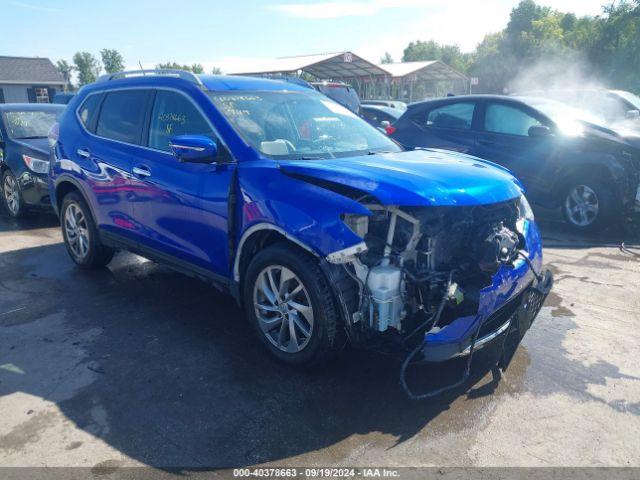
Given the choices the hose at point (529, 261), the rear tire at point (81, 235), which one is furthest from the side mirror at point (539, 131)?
the rear tire at point (81, 235)

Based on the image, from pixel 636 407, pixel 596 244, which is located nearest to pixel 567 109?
pixel 596 244

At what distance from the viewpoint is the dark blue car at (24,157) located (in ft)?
25.0

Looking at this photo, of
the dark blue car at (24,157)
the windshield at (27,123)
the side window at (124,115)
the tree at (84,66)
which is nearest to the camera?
the side window at (124,115)

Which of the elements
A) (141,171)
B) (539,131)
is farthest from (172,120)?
(539,131)

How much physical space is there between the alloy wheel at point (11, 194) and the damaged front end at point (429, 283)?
6758mm

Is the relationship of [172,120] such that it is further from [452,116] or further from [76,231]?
[452,116]

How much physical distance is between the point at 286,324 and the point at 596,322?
268 centimetres

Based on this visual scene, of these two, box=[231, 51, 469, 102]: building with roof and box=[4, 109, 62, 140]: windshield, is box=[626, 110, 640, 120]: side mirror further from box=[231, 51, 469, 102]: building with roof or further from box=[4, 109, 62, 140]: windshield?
box=[231, 51, 469, 102]: building with roof

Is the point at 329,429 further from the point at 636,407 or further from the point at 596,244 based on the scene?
the point at 596,244

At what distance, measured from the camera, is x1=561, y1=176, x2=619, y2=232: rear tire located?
6.85 meters

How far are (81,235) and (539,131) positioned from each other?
5770 mm

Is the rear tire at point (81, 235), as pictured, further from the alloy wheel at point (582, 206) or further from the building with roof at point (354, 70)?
the building with roof at point (354, 70)

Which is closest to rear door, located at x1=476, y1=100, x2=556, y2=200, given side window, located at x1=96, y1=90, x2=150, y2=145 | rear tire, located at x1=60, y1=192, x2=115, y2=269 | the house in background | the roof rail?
the roof rail

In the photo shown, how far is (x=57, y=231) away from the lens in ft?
24.7
